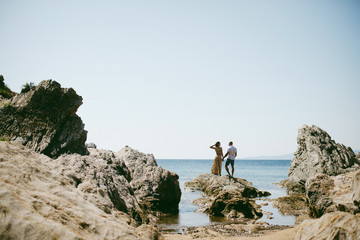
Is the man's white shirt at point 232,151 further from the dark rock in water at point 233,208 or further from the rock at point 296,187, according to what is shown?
the rock at point 296,187

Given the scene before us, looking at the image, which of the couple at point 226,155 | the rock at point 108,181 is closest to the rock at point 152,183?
the rock at point 108,181

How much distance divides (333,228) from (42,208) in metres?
5.46

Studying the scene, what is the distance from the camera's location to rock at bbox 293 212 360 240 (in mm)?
5297

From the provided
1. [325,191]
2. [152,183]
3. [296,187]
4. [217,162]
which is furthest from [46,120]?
[296,187]

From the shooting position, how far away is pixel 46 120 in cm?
1005

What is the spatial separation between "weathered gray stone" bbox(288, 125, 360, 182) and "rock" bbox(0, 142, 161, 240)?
809 inches

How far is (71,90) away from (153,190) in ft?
20.8

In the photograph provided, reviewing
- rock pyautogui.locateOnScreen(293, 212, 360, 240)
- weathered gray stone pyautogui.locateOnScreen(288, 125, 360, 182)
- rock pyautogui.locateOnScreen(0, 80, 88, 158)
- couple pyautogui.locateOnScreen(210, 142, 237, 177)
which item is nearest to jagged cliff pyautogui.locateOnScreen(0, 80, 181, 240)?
rock pyautogui.locateOnScreen(0, 80, 88, 158)

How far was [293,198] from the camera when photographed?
16.9 metres

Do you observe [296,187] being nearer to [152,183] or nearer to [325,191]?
[325,191]

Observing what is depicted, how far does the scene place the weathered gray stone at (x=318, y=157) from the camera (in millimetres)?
21875

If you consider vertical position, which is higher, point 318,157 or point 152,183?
point 318,157

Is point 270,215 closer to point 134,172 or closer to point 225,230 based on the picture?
point 225,230

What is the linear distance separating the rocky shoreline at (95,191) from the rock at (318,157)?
140 mm
